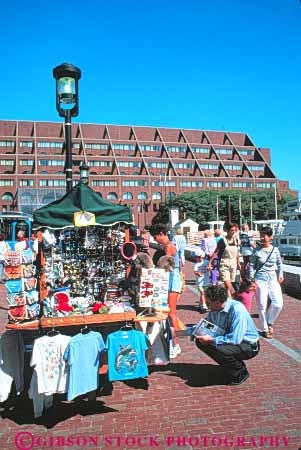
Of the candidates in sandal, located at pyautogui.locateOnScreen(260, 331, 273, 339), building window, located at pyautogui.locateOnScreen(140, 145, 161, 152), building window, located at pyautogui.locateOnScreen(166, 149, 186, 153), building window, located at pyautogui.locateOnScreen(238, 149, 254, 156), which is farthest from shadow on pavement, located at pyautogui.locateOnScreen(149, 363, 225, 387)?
building window, located at pyautogui.locateOnScreen(238, 149, 254, 156)

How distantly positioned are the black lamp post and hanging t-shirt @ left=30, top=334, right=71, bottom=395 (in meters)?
2.78

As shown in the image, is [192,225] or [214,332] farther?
[192,225]

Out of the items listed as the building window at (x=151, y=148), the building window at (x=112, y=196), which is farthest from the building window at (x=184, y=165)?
the building window at (x=112, y=196)

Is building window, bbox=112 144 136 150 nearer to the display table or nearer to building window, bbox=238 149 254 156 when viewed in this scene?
building window, bbox=238 149 254 156

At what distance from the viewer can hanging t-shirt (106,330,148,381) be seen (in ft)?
13.9

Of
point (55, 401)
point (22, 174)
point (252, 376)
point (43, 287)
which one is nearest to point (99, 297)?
point (43, 287)

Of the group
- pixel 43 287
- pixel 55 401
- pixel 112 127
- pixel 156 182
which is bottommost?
pixel 55 401

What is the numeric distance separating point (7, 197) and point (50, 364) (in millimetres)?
76251

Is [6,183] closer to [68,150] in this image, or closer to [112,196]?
[112,196]

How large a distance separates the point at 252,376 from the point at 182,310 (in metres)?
4.06

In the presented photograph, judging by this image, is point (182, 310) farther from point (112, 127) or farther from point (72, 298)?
point (112, 127)

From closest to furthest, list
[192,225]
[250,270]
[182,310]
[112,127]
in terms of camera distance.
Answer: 1. [250,270]
2. [182,310]
3. [192,225]
4. [112,127]

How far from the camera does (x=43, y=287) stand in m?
5.27

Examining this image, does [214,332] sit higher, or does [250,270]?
[250,270]
